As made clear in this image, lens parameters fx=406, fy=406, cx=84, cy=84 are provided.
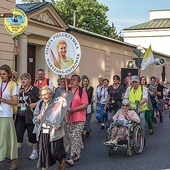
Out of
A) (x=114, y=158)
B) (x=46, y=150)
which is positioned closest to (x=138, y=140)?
(x=114, y=158)

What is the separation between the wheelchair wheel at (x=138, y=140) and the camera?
8453 mm

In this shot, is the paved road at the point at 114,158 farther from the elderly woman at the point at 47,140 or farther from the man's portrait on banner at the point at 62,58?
the man's portrait on banner at the point at 62,58

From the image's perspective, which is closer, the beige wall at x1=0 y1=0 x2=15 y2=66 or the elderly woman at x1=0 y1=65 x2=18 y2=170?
the elderly woman at x1=0 y1=65 x2=18 y2=170

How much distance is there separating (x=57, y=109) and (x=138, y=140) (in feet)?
10.2

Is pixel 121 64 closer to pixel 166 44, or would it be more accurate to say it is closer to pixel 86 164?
pixel 86 164

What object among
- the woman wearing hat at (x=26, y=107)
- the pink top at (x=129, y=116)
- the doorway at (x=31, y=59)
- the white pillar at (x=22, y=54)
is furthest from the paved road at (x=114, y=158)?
the doorway at (x=31, y=59)

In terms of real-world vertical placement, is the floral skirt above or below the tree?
below

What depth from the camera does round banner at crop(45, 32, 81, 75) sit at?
7734mm

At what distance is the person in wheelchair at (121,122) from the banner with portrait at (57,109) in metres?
2.26

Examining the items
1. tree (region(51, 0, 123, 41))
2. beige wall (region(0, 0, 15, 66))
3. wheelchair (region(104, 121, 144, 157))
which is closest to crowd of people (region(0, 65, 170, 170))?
wheelchair (region(104, 121, 144, 157))

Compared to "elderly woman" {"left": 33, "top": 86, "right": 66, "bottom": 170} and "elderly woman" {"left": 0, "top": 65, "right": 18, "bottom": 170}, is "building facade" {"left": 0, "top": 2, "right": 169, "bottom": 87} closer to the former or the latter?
"elderly woman" {"left": 0, "top": 65, "right": 18, "bottom": 170}

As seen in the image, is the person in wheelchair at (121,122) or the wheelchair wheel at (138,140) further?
the wheelchair wheel at (138,140)

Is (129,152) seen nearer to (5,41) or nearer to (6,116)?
(6,116)

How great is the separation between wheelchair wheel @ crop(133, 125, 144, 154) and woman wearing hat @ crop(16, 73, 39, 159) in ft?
6.89
